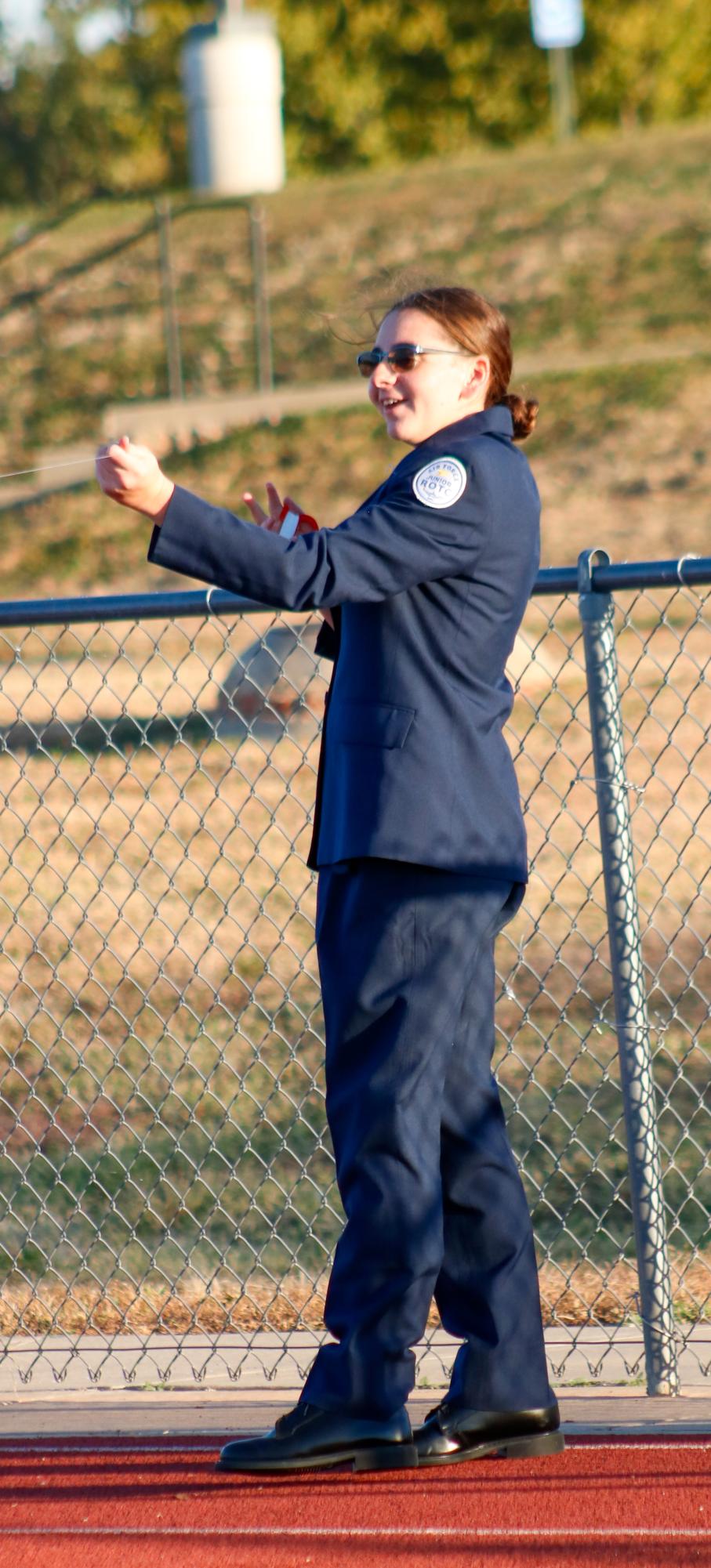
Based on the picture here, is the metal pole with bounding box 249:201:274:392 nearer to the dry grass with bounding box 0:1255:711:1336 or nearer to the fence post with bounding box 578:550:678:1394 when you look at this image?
the dry grass with bounding box 0:1255:711:1336

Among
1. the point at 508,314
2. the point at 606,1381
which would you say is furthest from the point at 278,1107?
the point at 508,314

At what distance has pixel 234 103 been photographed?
66.6ft

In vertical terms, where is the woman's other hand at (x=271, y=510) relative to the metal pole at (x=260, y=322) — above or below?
below

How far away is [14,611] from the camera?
3469mm

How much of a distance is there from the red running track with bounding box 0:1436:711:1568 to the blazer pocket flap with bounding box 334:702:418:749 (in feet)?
3.96

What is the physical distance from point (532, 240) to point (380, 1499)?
19.6 m

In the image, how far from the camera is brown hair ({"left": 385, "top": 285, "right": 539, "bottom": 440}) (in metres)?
2.81

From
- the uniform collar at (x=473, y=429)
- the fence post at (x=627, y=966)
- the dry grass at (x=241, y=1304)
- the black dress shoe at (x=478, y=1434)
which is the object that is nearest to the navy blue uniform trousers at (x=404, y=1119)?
the black dress shoe at (x=478, y=1434)

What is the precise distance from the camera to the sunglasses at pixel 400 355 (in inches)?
110

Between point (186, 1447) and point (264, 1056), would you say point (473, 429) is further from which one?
point (264, 1056)

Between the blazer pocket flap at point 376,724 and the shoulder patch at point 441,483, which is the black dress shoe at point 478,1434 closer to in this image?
the blazer pocket flap at point 376,724

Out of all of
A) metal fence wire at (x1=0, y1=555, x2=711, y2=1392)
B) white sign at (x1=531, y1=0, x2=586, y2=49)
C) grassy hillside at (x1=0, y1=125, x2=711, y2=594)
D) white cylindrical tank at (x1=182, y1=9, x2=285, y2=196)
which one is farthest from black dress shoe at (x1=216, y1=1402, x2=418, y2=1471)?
white sign at (x1=531, y1=0, x2=586, y2=49)

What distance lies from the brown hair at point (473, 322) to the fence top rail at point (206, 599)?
369mm

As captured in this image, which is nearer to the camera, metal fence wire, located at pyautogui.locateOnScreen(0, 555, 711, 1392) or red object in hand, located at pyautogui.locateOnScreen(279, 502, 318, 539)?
red object in hand, located at pyautogui.locateOnScreen(279, 502, 318, 539)
